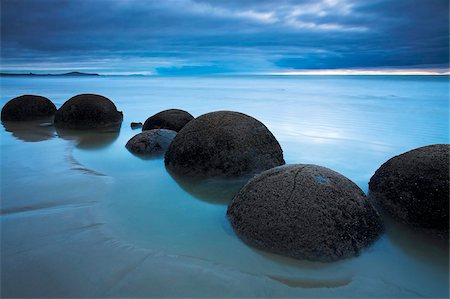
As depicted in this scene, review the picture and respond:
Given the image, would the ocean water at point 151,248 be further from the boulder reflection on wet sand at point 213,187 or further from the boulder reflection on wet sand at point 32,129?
the boulder reflection on wet sand at point 32,129

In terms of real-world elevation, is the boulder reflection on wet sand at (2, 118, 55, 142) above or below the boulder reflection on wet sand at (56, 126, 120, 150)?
above

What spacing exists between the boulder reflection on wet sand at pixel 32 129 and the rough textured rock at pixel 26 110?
0.28m

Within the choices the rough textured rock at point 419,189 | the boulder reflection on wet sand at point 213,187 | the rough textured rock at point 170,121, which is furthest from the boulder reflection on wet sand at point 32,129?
the rough textured rock at point 419,189

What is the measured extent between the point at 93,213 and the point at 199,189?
1.58 meters

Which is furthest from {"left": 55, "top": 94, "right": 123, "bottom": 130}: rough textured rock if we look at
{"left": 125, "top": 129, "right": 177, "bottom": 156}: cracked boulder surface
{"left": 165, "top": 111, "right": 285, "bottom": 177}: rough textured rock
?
{"left": 165, "top": 111, "right": 285, "bottom": 177}: rough textured rock

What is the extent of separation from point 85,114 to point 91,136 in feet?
4.74

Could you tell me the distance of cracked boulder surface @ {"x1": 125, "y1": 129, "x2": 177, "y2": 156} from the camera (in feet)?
24.9

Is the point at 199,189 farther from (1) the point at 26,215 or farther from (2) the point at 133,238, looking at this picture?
(1) the point at 26,215

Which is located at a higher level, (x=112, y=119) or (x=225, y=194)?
(x=112, y=119)

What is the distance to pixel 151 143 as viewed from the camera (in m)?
7.68

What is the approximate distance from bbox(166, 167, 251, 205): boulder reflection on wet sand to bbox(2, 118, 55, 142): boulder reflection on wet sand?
18.1 feet

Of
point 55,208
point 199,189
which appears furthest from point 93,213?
point 199,189

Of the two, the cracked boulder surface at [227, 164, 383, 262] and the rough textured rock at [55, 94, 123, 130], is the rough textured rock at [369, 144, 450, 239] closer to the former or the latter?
the cracked boulder surface at [227, 164, 383, 262]

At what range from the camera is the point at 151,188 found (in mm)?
5555
